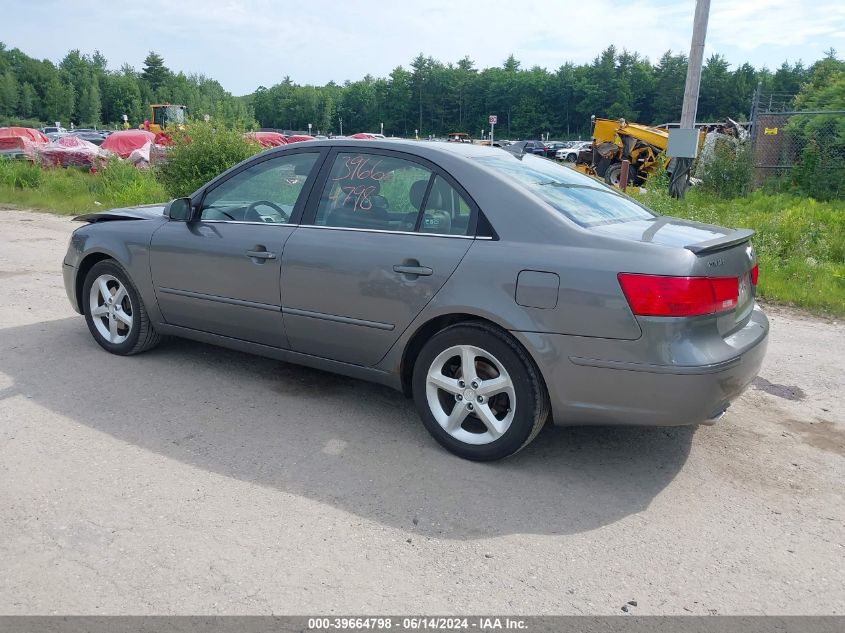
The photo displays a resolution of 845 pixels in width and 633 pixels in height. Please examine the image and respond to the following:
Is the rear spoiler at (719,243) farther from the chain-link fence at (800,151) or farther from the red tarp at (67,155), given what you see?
the red tarp at (67,155)

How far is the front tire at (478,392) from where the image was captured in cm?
349

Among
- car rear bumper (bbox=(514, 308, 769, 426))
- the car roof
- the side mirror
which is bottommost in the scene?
car rear bumper (bbox=(514, 308, 769, 426))

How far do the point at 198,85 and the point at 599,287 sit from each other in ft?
500

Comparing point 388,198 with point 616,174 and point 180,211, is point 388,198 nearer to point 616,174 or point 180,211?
point 180,211

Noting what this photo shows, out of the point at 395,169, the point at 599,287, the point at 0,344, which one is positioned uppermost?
the point at 395,169

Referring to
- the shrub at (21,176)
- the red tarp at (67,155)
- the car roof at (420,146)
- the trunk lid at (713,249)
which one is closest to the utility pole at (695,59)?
the car roof at (420,146)

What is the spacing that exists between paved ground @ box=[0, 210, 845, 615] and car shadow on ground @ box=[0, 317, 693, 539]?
16mm

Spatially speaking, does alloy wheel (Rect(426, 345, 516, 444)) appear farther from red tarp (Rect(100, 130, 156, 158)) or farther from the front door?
red tarp (Rect(100, 130, 156, 158))

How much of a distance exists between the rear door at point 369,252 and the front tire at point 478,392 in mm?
285

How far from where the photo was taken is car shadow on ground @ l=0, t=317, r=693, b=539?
3279 mm

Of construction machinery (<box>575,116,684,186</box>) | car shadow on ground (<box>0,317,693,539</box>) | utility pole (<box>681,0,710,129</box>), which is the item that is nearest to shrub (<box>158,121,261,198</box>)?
utility pole (<box>681,0,710,129</box>)

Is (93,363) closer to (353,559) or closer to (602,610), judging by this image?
(353,559)

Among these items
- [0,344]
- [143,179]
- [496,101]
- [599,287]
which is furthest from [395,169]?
[496,101]

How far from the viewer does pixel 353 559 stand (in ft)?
9.37
